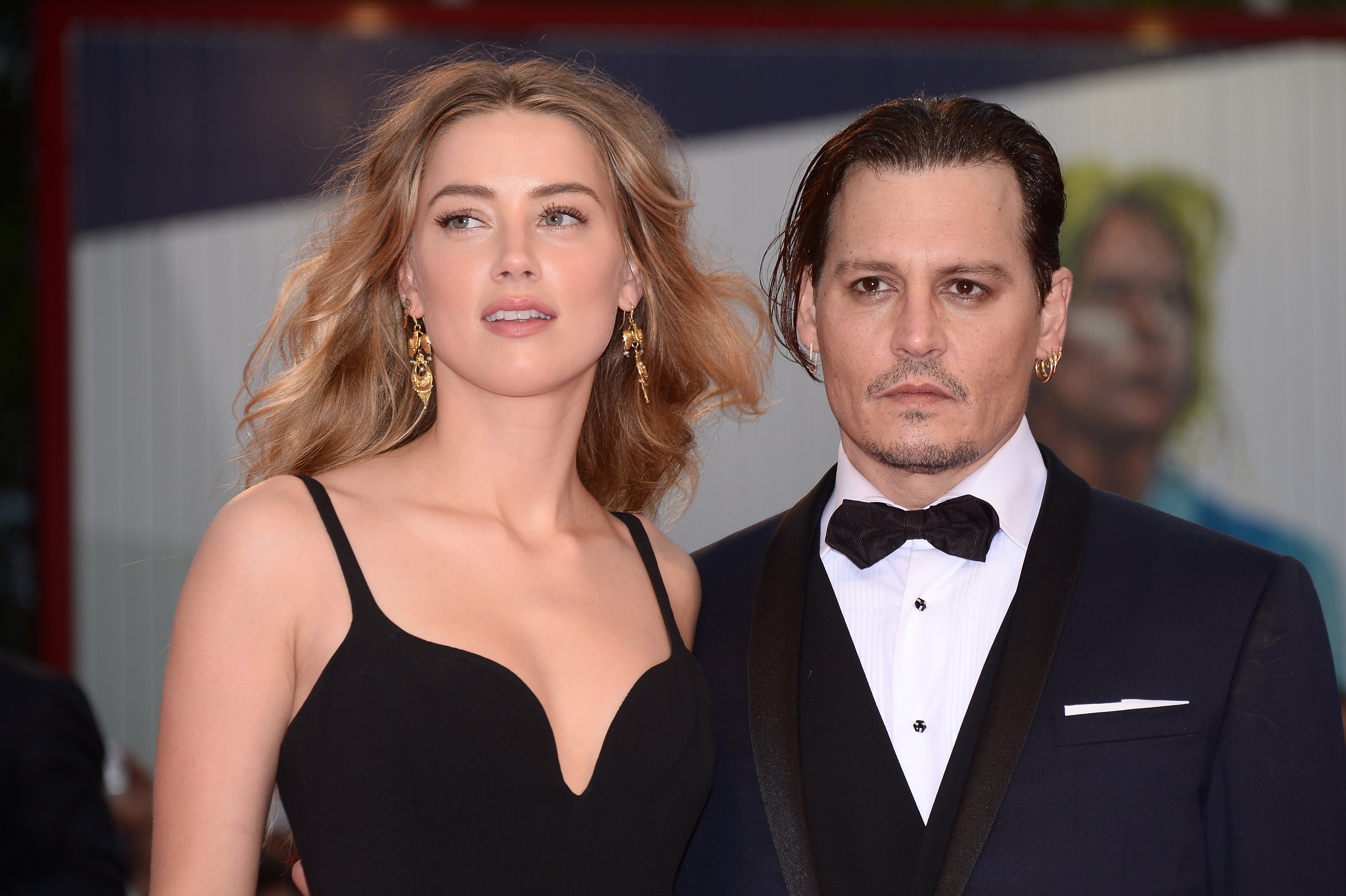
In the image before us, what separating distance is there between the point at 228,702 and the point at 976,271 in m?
1.21

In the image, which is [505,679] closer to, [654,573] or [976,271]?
[654,573]

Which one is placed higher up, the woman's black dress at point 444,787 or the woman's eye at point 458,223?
the woman's eye at point 458,223

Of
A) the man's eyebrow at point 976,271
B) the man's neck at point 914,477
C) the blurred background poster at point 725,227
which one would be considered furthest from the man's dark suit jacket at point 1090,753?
the blurred background poster at point 725,227

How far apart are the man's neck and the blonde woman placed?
1.34ft

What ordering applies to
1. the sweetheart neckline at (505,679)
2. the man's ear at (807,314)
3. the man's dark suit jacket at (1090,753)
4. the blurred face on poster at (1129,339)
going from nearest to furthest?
the man's dark suit jacket at (1090,753) < the sweetheart neckline at (505,679) < the man's ear at (807,314) < the blurred face on poster at (1129,339)

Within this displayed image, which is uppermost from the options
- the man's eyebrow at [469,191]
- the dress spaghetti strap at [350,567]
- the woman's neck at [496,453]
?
the man's eyebrow at [469,191]

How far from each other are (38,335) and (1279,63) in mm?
5237

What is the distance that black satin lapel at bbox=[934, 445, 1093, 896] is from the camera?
169 centimetres

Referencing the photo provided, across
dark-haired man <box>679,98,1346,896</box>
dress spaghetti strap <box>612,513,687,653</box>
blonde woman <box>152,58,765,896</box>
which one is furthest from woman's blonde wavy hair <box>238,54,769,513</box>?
dark-haired man <box>679,98,1346,896</box>

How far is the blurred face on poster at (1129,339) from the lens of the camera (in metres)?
5.56

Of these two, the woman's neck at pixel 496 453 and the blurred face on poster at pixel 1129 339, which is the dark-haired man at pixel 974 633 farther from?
the blurred face on poster at pixel 1129 339

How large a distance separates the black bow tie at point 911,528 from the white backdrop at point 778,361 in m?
3.07

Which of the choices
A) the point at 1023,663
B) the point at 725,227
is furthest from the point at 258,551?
the point at 725,227

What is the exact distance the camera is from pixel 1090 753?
68.2 inches
